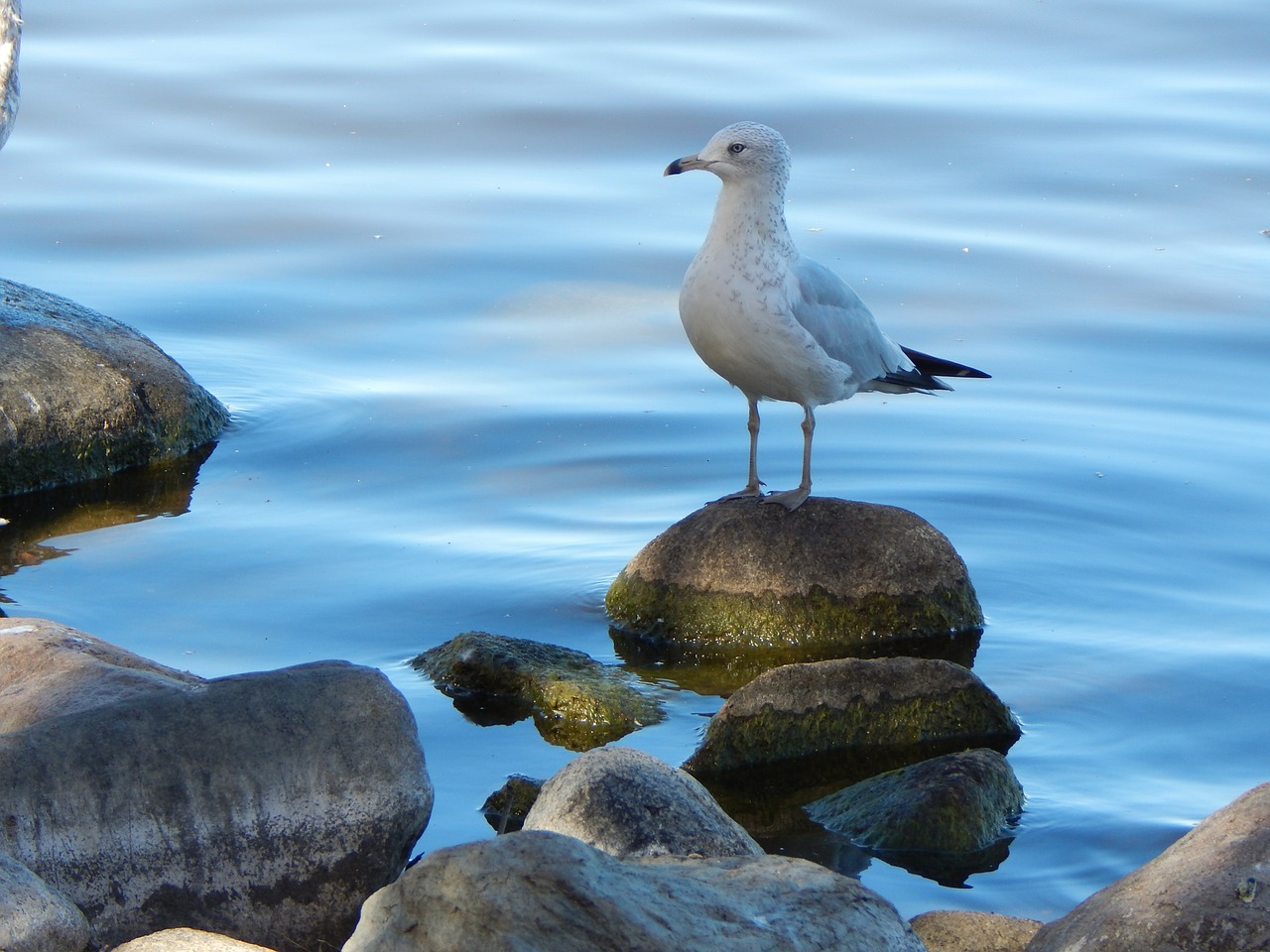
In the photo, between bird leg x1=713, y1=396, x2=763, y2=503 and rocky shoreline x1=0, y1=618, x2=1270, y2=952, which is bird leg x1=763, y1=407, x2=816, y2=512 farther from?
rocky shoreline x1=0, y1=618, x2=1270, y2=952

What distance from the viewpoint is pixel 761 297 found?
6727mm

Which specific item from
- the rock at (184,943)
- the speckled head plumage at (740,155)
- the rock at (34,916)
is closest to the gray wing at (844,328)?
the speckled head plumage at (740,155)

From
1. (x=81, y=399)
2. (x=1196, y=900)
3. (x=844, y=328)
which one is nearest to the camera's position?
(x=1196, y=900)

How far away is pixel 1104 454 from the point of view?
8.57 m

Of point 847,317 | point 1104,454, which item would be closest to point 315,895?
point 847,317

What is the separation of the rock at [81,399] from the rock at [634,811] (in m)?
4.08

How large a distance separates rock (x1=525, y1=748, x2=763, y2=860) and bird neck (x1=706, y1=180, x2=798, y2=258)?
2.55m

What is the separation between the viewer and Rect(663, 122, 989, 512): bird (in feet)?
22.1

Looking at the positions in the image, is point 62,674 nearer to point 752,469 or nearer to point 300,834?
point 300,834

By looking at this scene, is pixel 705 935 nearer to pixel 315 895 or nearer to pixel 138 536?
pixel 315 895

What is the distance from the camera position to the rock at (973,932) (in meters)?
4.62

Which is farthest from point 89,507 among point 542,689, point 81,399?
point 542,689

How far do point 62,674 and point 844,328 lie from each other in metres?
3.29

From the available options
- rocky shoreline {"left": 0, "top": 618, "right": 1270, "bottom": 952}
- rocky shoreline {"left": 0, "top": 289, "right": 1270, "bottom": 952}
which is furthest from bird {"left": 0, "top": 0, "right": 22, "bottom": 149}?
rocky shoreline {"left": 0, "top": 618, "right": 1270, "bottom": 952}
